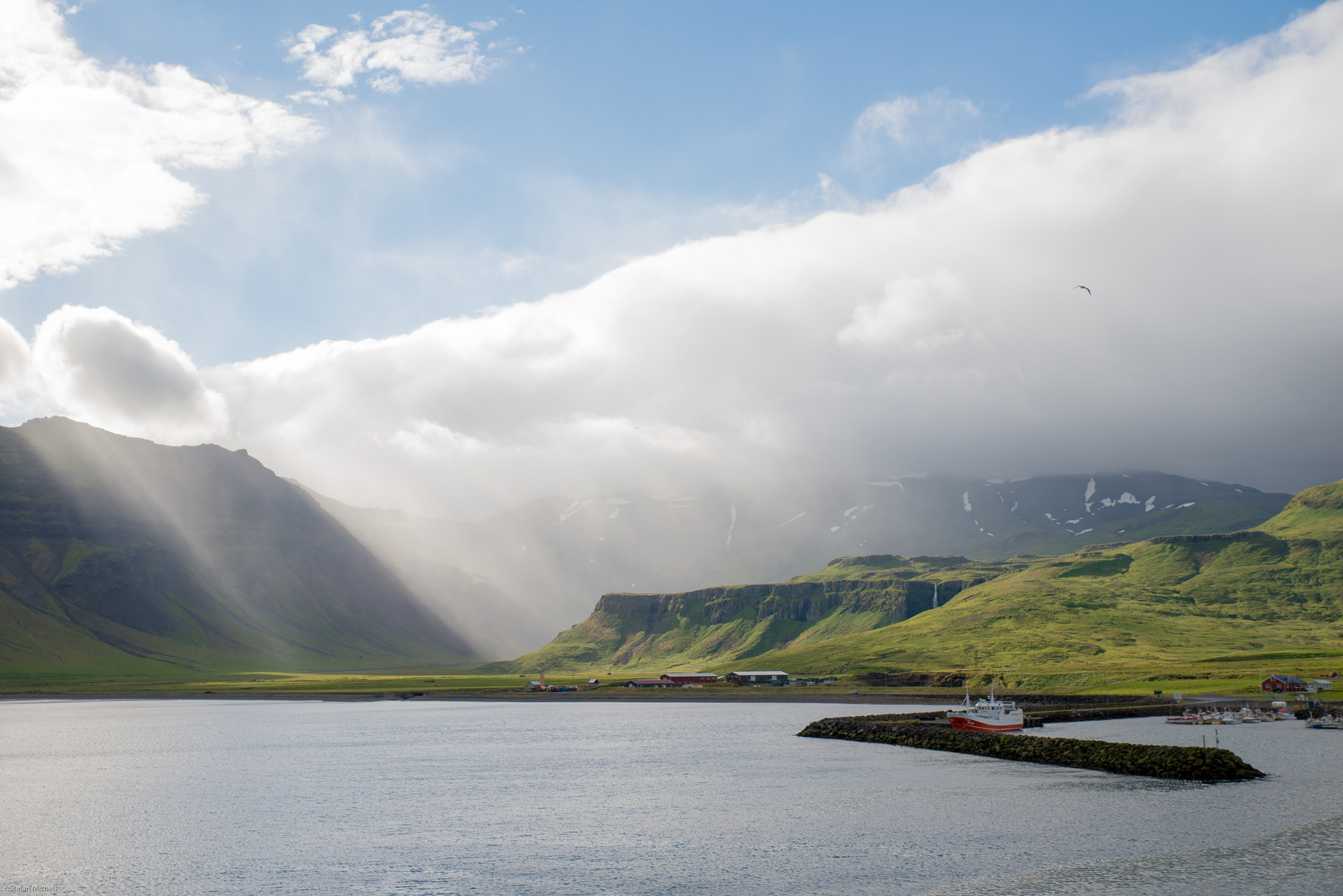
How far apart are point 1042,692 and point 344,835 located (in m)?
147

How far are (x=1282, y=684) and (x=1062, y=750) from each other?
8784 cm

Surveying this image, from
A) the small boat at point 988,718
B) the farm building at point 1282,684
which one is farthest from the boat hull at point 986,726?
the farm building at point 1282,684

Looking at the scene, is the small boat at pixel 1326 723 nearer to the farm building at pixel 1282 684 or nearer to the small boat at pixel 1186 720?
the small boat at pixel 1186 720

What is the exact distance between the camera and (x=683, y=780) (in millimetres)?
81062

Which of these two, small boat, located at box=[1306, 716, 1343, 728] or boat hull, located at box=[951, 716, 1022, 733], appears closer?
small boat, located at box=[1306, 716, 1343, 728]

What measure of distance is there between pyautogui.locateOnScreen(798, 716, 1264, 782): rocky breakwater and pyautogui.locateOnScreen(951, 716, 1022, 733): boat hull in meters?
3.36

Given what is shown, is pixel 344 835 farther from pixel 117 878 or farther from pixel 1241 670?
pixel 1241 670

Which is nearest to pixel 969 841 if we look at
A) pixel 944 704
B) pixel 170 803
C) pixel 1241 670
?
pixel 170 803

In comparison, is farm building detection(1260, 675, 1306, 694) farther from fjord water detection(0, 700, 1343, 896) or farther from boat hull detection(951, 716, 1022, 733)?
boat hull detection(951, 716, 1022, 733)

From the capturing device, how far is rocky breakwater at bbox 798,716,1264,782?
72.9m

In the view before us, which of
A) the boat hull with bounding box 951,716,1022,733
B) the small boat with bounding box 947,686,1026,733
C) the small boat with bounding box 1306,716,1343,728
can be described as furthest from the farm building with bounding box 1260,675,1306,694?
the boat hull with bounding box 951,716,1022,733

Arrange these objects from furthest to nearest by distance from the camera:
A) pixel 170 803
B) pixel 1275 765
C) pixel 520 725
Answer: pixel 520 725 → pixel 1275 765 → pixel 170 803

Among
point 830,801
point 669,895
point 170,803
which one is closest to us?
point 669,895

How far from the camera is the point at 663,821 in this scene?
62188mm
